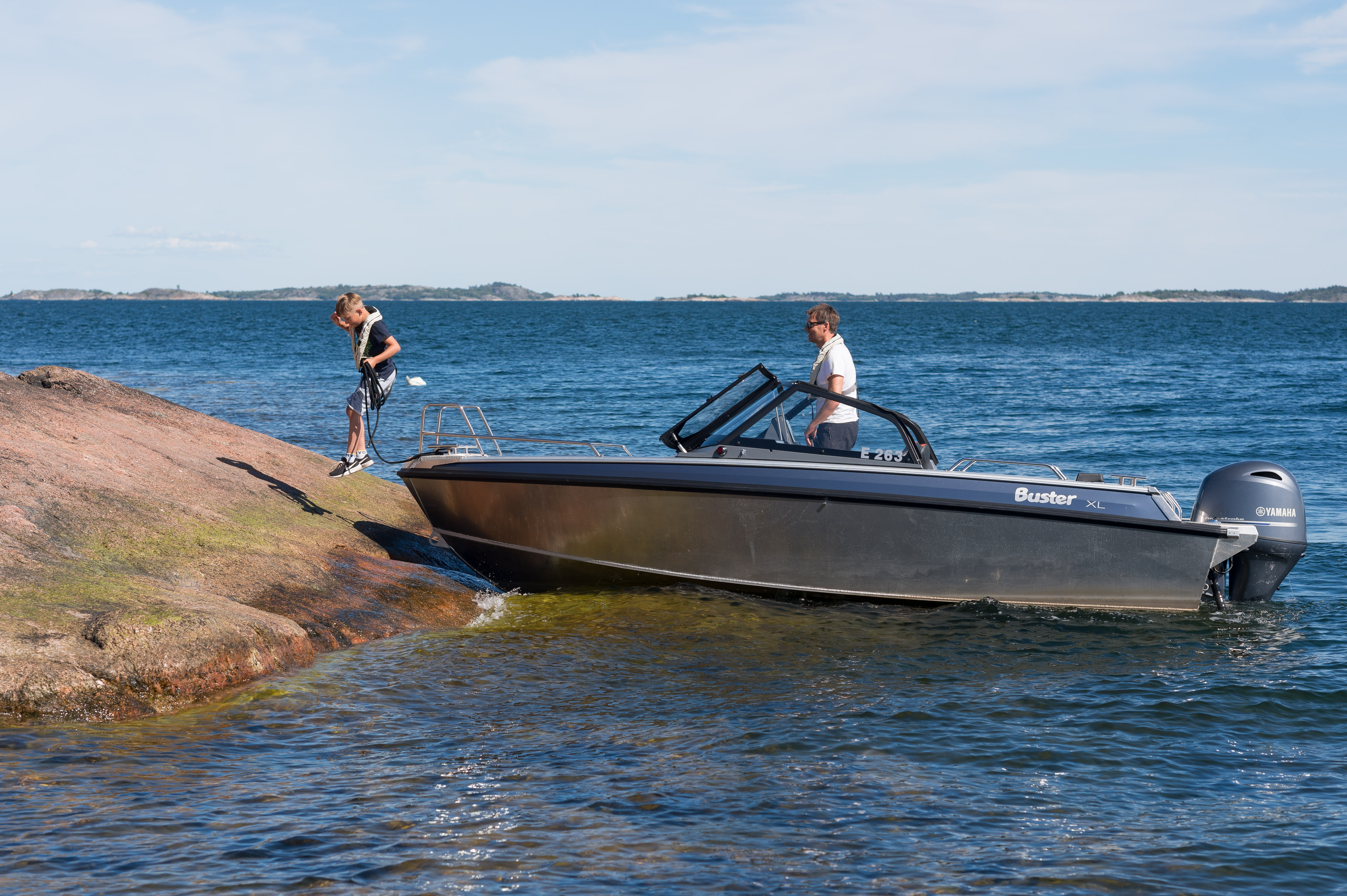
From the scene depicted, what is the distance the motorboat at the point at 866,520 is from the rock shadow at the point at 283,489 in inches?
59.7

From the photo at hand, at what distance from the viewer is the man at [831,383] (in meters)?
7.44

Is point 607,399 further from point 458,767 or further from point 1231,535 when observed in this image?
point 458,767

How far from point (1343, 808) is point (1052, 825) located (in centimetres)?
133

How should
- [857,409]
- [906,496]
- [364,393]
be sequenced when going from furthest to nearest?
1. [364,393]
2. [857,409]
3. [906,496]

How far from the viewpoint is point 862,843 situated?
4.02m

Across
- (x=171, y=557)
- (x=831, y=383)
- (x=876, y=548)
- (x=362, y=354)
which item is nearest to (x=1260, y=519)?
(x=876, y=548)

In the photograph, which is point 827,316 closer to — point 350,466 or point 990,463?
point 990,463

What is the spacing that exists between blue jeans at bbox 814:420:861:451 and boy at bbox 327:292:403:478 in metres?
3.28

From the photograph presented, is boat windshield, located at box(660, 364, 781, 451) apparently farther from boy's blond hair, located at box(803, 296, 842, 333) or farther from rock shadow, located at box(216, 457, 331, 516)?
rock shadow, located at box(216, 457, 331, 516)

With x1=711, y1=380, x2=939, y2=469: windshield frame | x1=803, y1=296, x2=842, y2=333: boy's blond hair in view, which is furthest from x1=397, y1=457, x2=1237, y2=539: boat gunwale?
x1=803, y1=296, x2=842, y2=333: boy's blond hair

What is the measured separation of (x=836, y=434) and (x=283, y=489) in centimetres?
453

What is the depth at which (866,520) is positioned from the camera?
716 centimetres

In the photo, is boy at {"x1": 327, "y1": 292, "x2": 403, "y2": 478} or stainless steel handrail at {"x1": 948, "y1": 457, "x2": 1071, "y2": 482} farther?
boy at {"x1": 327, "y1": 292, "x2": 403, "y2": 478}

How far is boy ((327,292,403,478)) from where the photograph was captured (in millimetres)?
8133
